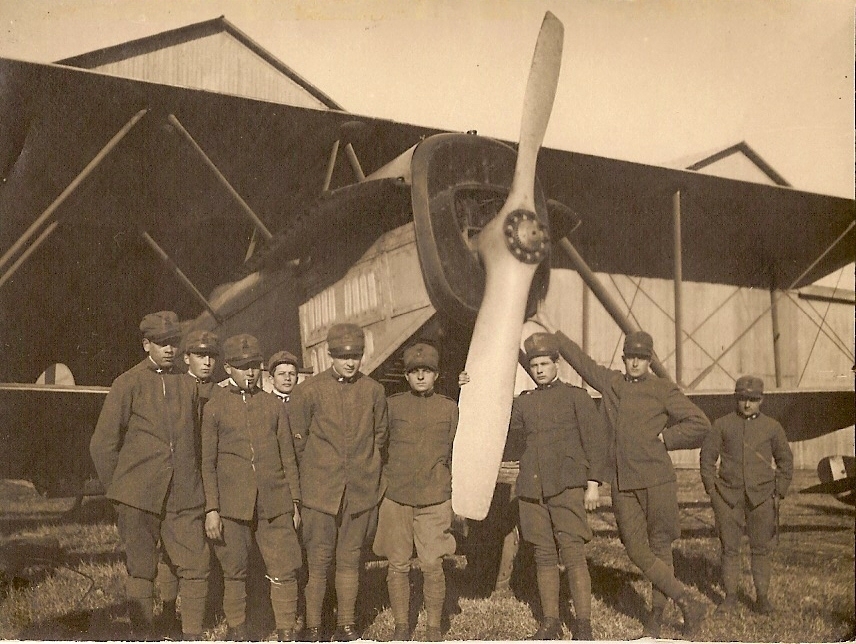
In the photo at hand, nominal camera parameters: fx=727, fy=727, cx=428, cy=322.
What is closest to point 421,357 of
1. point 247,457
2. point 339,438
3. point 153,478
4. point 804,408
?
point 339,438

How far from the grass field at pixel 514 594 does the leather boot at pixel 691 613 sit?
0.35ft

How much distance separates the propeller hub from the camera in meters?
4.12

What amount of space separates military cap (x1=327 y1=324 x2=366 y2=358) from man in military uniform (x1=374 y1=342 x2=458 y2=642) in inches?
11.5

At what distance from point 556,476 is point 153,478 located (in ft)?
7.12

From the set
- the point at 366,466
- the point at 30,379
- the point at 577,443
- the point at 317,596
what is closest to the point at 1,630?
the point at 317,596

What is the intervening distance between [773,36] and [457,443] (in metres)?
3.97

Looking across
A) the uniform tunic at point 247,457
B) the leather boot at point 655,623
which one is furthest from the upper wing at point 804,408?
the uniform tunic at point 247,457

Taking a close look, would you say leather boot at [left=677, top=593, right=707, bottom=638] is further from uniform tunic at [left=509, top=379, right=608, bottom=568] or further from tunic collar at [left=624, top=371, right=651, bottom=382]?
tunic collar at [left=624, top=371, right=651, bottom=382]

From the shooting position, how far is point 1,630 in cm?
430

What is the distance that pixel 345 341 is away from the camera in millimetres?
4086

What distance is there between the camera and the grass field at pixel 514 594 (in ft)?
13.9

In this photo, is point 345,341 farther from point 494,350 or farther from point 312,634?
point 312,634

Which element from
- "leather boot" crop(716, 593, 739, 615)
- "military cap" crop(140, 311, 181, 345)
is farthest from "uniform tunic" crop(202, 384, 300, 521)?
"leather boot" crop(716, 593, 739, 615)

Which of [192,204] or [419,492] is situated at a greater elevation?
[192,204]
